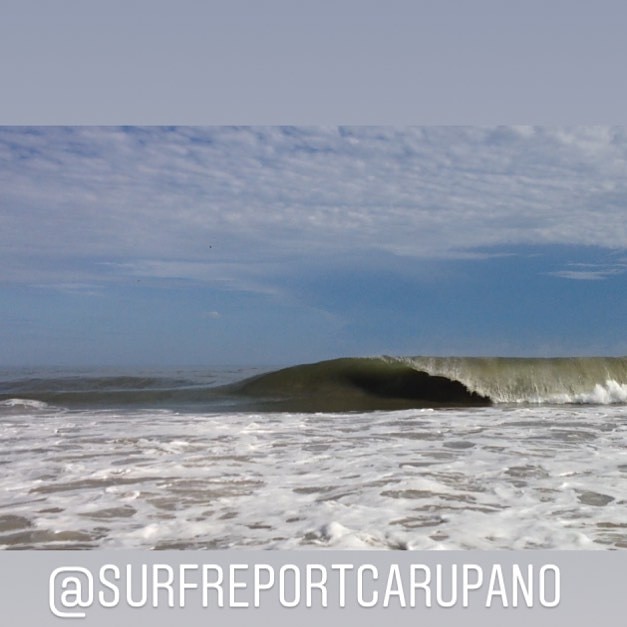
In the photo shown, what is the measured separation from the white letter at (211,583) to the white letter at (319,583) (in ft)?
0.91

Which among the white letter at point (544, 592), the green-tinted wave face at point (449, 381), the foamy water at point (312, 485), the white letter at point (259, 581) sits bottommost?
the white letter at point (544, 592)

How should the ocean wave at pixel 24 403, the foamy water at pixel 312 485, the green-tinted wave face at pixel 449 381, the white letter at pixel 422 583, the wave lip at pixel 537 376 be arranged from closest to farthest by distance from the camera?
the white letter at pixel 422 583 < the foamy water at pixel 312 485 < the ocean wave at pixel 24 403 < the green-tinted wave face at pixel 449 381 < the wave lip at pixel 537 376

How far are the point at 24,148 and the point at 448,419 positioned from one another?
7.29m

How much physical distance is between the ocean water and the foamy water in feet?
0.03

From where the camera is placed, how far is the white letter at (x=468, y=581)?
2523 mm

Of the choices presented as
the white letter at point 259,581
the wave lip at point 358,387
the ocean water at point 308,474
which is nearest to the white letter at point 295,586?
the white letter at point 259,581

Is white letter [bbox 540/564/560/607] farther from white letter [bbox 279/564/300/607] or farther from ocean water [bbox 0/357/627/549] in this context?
white letter [bbox 279/564/300/607]

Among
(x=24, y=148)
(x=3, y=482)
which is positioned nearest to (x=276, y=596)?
(x=3, y=482)

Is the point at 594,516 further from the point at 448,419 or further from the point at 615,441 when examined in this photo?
the point at 448,419

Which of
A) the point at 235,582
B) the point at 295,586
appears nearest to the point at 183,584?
the point at 235,582

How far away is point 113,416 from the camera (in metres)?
6.52

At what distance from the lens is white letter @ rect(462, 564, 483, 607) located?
252 centimetres

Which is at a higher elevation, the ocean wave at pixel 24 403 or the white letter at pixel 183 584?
the ocean wave at pixel 24 403

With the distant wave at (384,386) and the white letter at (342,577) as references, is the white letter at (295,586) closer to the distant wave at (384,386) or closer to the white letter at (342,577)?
the white letter at (342,577)
